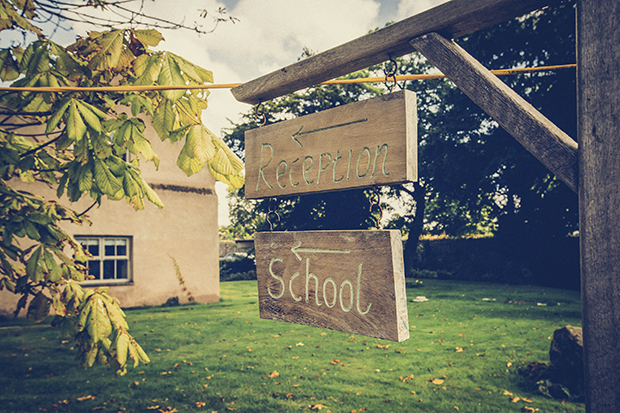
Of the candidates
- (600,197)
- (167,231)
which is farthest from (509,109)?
(167,231)

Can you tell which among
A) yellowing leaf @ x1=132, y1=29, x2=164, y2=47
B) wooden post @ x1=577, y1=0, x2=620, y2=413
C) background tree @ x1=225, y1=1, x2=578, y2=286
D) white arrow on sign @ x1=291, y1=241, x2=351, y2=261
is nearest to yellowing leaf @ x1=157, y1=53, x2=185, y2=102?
yellowing leaf @ x1=132, y1=29, x2=164, y2=47

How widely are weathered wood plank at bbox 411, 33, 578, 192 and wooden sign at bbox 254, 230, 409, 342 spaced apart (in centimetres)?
71

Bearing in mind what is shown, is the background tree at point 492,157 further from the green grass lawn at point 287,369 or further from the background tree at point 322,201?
the green grass lawn at point 287,369

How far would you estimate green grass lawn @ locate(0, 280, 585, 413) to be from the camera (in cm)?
519

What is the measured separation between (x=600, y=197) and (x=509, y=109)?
53 centimetres

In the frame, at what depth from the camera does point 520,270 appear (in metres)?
19.2

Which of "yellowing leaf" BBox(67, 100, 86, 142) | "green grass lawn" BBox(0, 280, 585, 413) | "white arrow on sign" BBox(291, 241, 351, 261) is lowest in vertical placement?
"green grass lawn" BBox(0, 280, 585, 413)

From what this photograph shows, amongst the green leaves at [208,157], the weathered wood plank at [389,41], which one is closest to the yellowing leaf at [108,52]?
the green leaves at [208,157]

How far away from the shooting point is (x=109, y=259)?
1232cm

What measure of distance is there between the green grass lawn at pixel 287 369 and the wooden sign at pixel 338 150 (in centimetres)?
356

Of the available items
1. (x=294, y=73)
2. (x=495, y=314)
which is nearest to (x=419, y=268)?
(x=495, y=314)

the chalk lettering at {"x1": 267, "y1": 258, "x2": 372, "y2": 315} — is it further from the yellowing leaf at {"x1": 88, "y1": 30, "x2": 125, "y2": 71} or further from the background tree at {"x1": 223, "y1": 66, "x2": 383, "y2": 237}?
the background tree at {"x1": 223, "y1": 66, "x2": 383, "y2": 237}

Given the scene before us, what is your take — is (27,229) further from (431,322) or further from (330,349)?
(431,322)

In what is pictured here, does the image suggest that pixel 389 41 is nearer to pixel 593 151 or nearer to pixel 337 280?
pixel 593 151
